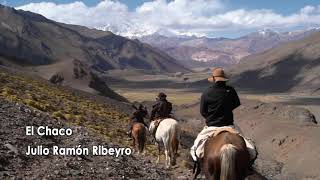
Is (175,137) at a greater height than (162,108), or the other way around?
(162,108)

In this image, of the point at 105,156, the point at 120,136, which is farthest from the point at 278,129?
the point at 105,156

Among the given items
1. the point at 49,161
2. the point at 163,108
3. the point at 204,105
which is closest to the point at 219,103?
the point at 204,105

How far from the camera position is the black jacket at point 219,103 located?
10.9 meters

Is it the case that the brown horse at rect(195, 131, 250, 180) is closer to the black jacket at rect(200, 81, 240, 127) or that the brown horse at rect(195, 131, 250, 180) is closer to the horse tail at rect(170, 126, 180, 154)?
the black jacket at rect(200, 81, 240, 127)

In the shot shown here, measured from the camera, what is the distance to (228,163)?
380 inches

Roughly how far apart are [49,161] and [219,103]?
5126mm

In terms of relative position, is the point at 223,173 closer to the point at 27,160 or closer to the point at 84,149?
the point at 27,160

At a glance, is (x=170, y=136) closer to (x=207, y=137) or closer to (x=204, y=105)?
(x=207, y=137)

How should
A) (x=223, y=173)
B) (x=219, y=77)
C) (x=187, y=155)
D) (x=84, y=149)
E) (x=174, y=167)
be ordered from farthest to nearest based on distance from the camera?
(x=187, y=155)
(x=174, y=167)
(x=84, y=149)
(x=219, y=77)
(x=223, y=173)

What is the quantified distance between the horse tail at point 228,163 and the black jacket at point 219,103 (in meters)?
1.33

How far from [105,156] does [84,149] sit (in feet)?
2.25

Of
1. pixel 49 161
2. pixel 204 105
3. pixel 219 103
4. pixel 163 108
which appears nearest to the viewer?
pixel 219 103

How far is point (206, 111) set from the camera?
441 inches

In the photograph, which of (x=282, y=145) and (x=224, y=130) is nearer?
(x=224, y=130)
